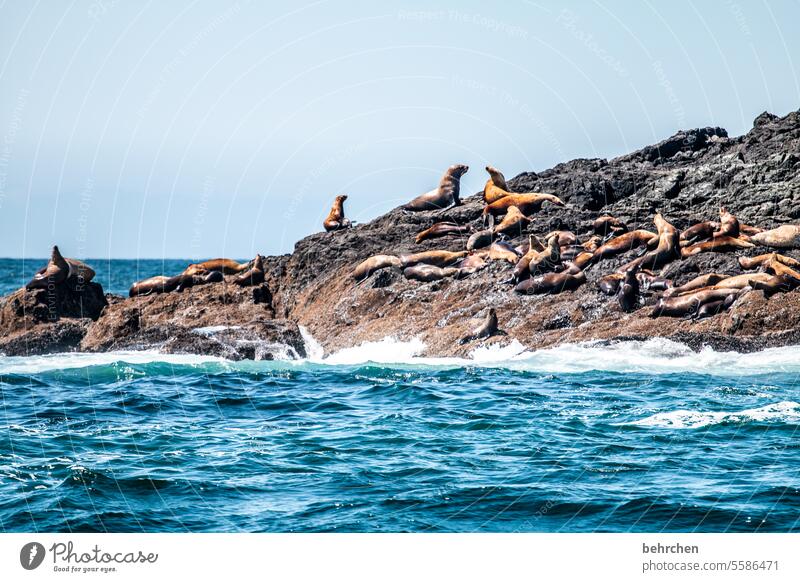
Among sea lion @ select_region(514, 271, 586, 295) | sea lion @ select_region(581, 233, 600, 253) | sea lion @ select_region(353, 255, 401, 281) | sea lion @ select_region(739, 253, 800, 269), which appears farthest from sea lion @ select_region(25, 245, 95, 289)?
sea lion @ select_region(739, 253, 800, 269)

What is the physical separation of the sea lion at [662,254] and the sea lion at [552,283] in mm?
853

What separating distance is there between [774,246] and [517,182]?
8.25 m

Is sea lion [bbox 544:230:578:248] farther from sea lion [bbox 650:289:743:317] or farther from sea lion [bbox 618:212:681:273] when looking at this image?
sea lion [bbox 650:289:743:317]

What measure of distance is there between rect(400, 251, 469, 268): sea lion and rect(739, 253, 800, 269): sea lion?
244 inches

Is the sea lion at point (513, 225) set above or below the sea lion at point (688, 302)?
above

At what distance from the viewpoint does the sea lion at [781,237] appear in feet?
61.0

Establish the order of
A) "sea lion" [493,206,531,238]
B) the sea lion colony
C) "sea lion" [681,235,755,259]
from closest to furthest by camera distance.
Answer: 1. the sea lion colony
2. "sea lion" [681,235,755,259]
3. "sea lion" [493,206,531,238]

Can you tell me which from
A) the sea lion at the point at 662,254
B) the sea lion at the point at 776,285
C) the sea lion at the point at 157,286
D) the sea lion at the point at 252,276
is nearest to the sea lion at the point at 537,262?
the sea lion at the point at 662,254

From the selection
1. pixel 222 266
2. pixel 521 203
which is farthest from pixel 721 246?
pixel 222 266

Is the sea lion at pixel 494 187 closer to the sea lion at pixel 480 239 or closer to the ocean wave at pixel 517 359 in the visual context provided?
the sea lion at pixel 480 239

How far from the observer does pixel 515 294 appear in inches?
751

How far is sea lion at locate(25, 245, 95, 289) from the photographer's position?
23.0 metres

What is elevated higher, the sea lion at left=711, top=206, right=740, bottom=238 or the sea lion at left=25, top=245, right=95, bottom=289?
the sea lion at left=25, top=245, right=95, bottom=289

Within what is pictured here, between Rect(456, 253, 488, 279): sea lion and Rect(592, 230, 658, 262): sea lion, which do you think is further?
Rect(456, 253, 488, 279): sea lion
